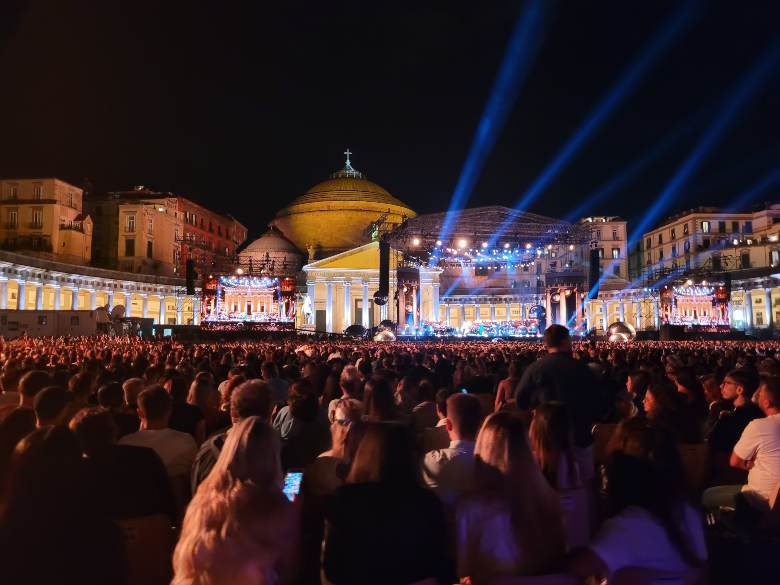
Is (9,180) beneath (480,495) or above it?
above

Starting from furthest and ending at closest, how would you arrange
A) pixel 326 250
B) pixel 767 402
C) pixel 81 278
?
pixel 326 250 < pixel 81 278 < pixel 767 402

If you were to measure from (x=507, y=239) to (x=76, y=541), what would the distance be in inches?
1750

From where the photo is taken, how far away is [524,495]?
367 centimetres

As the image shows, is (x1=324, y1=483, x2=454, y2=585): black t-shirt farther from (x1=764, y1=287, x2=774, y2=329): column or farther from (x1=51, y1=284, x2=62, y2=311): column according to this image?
(x1=764, y1=287, x2=774, y2=329): column

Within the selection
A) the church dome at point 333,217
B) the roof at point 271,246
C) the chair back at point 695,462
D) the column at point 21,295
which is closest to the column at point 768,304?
the church dome at point 333,217

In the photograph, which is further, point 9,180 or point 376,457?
point 9,180

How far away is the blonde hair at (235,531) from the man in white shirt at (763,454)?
4418 mm

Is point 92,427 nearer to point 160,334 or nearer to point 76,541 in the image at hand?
point 76,541

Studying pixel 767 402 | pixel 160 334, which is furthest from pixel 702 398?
pixel 160 334

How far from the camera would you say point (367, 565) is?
3570 mm

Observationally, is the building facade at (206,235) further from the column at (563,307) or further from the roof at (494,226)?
the column at (563,307)

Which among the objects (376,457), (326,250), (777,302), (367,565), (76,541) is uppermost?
(326,250)

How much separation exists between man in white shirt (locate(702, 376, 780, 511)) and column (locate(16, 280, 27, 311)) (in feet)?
192

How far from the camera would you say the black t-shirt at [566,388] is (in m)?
7.14
